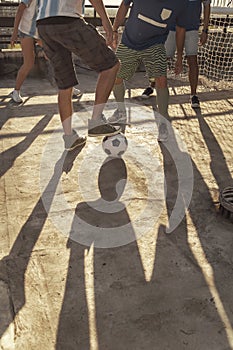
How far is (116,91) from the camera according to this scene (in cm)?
515

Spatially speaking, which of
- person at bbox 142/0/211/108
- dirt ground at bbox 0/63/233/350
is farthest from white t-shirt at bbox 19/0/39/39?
person at bbox 142/0/211/108

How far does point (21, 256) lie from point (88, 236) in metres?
0.51

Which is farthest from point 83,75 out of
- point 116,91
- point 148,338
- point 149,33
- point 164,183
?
point 148,338

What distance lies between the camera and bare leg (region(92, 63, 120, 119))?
425cm

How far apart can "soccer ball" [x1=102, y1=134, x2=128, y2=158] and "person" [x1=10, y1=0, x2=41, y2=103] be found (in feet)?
6.83

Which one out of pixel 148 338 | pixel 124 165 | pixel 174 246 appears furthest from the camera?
pixel 124 165

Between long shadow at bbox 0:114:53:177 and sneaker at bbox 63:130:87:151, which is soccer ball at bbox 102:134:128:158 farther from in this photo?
long shadow at bbox 0:114:53:177

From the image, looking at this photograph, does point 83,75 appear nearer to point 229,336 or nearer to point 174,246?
point 174,246

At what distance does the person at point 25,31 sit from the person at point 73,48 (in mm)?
1421

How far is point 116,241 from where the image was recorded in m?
3.09

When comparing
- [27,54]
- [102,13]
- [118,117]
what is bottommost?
[118,117]

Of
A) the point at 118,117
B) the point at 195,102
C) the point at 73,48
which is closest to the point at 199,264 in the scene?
the point at 73,48

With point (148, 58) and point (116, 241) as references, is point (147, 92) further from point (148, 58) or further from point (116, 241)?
point (116, 241)

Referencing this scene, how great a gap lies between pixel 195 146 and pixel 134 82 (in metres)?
2.70
